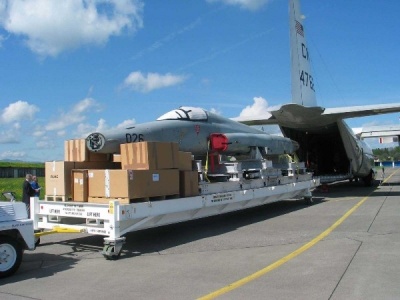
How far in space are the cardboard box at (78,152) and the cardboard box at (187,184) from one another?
207 centimetres

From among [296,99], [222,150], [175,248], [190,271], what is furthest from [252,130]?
[190,271]

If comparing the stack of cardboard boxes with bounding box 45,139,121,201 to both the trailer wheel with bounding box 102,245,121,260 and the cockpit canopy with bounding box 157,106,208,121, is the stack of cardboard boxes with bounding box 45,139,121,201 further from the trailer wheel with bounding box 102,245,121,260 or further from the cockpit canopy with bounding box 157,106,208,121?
the cockpit canopy with bounding box 157,106,208,121

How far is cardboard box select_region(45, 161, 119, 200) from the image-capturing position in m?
8.86

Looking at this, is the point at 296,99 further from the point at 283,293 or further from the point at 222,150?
the point at 283,293

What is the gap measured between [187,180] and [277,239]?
7.84 feet

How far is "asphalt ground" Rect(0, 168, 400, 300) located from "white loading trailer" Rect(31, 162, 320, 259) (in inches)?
19.1

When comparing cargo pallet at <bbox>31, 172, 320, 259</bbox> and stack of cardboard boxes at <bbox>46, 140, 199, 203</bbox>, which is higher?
stack of cardboard boxes at <bbox>46, 140, 199, 203</bbox>

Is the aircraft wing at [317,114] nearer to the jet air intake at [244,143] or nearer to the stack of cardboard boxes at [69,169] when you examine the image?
the jet air intake at [244,143]

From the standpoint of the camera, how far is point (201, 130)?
39.9ft

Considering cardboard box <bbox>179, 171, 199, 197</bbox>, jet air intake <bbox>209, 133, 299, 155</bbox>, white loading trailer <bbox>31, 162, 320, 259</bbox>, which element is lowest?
white loading trailer <bbox>31, 162, 320, 259</bbox>

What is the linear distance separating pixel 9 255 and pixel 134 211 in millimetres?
2251

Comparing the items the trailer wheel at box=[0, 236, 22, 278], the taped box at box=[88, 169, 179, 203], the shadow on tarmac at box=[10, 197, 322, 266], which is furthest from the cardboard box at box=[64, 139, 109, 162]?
the trailer wheel at box=[0, 236, 22, 278]

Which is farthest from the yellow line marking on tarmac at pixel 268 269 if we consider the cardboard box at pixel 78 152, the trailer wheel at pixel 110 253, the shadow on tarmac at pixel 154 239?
the cardboard box at pixel 78 152

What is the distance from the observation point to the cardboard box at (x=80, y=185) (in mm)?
8469
